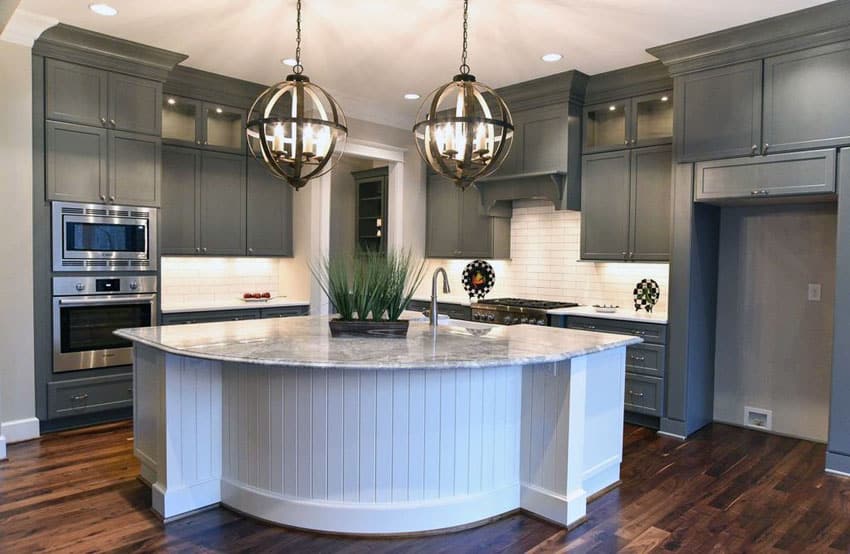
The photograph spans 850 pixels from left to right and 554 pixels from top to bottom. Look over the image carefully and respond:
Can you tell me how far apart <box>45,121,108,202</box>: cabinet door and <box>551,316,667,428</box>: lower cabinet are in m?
3.93

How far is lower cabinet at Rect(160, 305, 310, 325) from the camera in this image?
4.85m

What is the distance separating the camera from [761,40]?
3.95 metres

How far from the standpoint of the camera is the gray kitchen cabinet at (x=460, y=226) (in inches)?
240

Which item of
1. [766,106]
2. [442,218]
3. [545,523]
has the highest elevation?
[766,106]

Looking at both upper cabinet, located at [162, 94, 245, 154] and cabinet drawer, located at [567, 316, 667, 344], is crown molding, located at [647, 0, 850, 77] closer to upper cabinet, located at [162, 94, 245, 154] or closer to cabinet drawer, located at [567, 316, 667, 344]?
cabinet drawer, located at [567, 316, 667, 344]

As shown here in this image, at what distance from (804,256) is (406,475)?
11.2ft

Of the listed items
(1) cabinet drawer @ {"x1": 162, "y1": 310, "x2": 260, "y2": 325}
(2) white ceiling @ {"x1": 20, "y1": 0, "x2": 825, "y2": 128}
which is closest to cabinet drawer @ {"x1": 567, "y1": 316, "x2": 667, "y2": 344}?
(2) white ceiling @ {"x1": 20, "y1": 0, "x2": 825, "y2": 128}

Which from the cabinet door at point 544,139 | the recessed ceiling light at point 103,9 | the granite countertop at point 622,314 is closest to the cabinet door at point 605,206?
the cabinet door at point 544,139

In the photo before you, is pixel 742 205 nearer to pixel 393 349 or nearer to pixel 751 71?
pixel 751 71

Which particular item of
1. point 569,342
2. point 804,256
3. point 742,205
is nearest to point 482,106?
point 569,342

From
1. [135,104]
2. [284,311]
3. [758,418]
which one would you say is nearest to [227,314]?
[284,311]

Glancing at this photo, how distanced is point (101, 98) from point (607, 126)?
4.05 m

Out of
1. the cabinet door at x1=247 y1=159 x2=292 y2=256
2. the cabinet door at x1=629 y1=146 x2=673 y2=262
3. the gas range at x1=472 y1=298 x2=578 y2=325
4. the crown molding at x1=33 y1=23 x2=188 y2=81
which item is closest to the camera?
the crown molding at x1=33 y1=23 x2=188 y2=81

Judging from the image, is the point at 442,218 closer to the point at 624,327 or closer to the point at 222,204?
the point at 222,204
